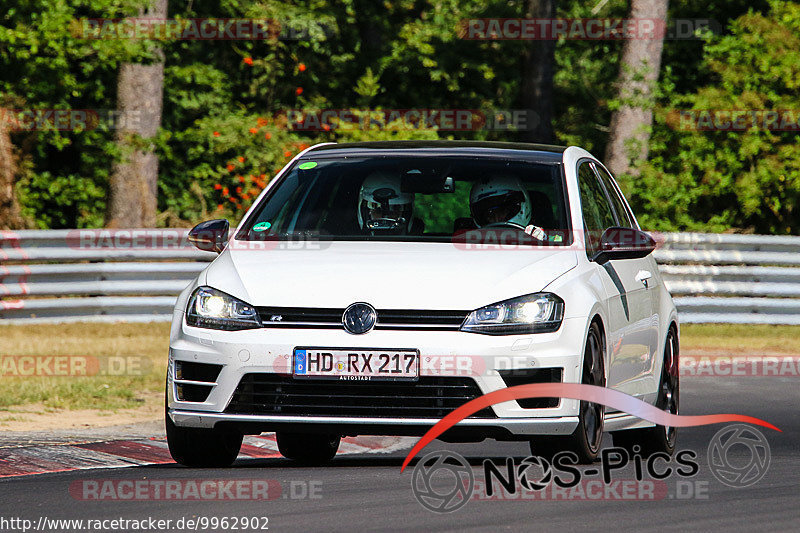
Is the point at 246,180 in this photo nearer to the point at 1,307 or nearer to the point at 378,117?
the point at 378,117

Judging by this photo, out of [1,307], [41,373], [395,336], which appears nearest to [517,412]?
[395,336]

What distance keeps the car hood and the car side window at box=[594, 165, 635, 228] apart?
5.92ft

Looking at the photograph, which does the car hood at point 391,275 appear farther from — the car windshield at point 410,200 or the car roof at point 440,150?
the car roof at point 440,150

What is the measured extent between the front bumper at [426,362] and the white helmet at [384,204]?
53.8 inches

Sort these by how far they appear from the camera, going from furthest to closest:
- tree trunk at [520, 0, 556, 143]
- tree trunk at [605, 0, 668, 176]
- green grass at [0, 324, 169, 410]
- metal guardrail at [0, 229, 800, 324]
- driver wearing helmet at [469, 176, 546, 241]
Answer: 1. tree trunk at [520, 0, 556, 143]
2. tree trunk at [605, 0, 668, 176]
3. metal guardrail at [0, 229, 800, 324]
4. green grass at [0, 324, 169, 410]
5. driver wearing helmet at [469, 176, 546, 241]

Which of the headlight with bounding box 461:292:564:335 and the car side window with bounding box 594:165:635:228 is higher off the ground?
the car side window with bounding box 594:165:635:228

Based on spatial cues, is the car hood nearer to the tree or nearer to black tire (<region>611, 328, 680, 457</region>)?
black tire (<region>611, 328, 680, 457</region>)

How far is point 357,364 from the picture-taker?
7.39 meters

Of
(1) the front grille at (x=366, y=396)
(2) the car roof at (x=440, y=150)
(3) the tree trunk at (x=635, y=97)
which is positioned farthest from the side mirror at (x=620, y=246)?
(3) the tree trunk at (x=635, y=97)

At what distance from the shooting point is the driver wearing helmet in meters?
8.58

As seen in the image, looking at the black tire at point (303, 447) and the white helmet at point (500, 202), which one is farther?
the black tire at point (303, 447)

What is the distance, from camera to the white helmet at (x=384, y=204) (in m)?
8.69

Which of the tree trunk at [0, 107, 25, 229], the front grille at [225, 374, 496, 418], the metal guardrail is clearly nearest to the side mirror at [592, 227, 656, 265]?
the front grille at [225, 374, 496, 418]

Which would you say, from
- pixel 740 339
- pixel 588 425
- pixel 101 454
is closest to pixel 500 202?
pixel 588 425
